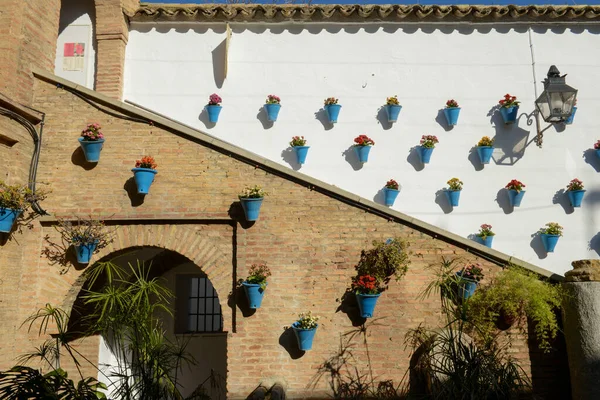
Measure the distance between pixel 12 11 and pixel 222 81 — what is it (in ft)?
10.4

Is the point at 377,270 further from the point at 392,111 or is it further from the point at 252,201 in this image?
the point at 392,111

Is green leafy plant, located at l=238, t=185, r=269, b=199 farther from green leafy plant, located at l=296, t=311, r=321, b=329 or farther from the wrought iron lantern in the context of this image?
the wrought iron lantern

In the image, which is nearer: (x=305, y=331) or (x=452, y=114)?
(x=305, y=331)

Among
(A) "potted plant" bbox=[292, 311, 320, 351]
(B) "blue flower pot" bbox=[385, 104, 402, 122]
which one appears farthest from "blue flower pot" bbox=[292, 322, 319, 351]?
(B) "blue flower pot" bbox=[385, 104, 402, 122]

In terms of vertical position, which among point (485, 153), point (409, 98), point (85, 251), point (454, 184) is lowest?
point (85, 251)

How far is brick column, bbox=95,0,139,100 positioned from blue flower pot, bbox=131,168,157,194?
2395mm

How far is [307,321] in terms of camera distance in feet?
23.1

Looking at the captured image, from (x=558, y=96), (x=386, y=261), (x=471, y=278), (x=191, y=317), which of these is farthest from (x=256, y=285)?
(x=191, y=317)

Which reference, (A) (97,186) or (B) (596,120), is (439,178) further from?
(A) (97,186)

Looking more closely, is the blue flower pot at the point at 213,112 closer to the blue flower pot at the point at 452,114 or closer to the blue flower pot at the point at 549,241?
the blue flower pot at the point at 452,114

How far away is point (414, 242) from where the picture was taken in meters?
7.41

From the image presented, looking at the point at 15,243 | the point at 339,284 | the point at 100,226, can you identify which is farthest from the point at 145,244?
the point at 339,284

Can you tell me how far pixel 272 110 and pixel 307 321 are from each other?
3641mm

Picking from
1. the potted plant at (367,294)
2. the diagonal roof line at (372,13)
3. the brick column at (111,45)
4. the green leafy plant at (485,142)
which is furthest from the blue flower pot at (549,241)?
the brick column at (111,45)
